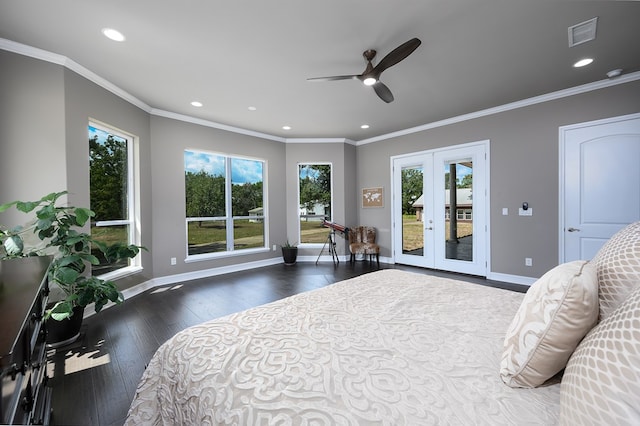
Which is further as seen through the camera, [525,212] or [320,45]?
[525,212]

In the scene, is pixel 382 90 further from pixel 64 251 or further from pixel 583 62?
pixel 64 251

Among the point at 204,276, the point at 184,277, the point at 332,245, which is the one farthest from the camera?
the point at 332,245

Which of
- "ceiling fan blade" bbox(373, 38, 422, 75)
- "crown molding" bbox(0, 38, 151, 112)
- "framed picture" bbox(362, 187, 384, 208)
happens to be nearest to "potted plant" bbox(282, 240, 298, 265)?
"framed picture" bbox(362, 187, 384, 208)

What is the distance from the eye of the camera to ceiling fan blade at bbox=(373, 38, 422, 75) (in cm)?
212

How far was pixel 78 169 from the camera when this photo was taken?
2.89 metres

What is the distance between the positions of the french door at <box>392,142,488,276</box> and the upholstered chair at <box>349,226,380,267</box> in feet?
1.58

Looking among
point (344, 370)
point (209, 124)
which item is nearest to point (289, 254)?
point (209, 124)

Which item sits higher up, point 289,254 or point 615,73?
point 615,73

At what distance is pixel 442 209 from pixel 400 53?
335 cm

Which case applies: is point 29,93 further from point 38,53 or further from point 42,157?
point 42,157

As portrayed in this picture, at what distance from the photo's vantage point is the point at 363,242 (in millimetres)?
5938

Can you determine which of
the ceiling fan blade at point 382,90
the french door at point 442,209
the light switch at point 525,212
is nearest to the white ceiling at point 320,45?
the ceiling fan blade at point 382,90

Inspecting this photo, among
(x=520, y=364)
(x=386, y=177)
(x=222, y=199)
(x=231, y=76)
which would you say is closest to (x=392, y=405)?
(x=520, y=364)

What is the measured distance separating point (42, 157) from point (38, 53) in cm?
104
